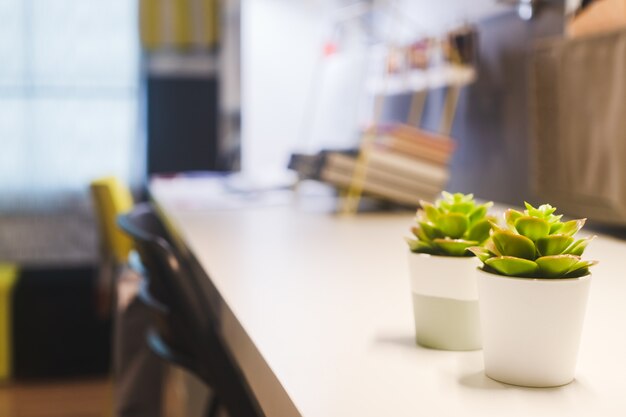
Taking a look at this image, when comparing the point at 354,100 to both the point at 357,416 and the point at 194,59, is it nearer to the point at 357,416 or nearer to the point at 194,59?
the point at 194,59

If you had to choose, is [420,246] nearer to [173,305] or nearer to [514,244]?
[514,244]

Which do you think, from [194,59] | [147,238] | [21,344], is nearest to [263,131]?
[194,59]

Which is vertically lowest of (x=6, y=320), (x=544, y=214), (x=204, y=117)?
(x=6, y=320)

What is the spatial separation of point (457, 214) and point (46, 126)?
3.80 metres

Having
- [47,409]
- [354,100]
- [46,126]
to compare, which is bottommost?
[47,409]

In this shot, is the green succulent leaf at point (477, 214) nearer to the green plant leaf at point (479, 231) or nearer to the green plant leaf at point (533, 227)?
the green plant leaf at point (479, 231)

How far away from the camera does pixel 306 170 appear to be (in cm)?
225

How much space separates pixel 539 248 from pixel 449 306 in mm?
137

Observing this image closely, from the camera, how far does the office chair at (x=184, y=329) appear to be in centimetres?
122

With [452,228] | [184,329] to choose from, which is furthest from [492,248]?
[184,329]

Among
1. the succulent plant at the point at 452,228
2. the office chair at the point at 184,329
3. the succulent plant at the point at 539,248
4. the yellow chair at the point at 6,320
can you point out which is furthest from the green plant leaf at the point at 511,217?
the yellow chair at the point at 6,320

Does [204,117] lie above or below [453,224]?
below

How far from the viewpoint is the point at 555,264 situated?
2.11 ft

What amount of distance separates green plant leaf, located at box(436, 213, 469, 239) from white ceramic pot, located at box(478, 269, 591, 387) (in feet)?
0.43
